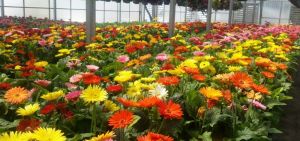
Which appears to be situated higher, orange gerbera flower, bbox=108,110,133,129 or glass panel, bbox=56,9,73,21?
glass panel, bbox=56,9,73,21

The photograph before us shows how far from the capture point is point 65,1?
71.5 ft

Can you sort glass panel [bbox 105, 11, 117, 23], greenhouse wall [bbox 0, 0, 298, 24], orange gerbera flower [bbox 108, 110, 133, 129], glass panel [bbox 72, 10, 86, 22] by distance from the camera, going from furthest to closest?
1. glass panel [bbox 105, 11, 117, 23]
2. glass panel [bbox 72, 10, 86, 22]
3. greenhouse wall [bbox 0, 0, 298, 24]
4. orange gerbera flower [bbox 108, 110, 133, 129]

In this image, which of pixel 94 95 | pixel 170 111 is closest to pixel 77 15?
pixel 94 95

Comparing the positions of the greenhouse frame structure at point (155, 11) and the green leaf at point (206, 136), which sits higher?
the greenhouse frame structure at point (155, 11)

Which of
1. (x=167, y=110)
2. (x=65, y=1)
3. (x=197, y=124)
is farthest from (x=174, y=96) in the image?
(x=65, y=1)

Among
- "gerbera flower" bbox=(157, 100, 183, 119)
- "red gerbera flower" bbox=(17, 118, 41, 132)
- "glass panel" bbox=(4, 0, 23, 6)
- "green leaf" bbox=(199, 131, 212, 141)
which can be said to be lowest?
"green leaf" bbox=(199, 131, 212, 141)

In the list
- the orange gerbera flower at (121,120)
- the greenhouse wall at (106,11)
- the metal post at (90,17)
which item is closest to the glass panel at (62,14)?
the greenhouse wall at (106,11)

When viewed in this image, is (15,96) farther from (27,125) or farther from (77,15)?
(77,15)

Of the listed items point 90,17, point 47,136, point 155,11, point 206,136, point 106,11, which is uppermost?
point 155,11

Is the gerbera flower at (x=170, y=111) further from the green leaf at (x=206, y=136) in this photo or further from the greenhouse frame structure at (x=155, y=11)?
the greenhouse frame structure at (x=155, y=11)

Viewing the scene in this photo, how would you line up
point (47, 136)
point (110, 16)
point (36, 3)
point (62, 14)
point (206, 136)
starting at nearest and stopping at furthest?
1. point (47, 136)
2. point (206, 136)
3. point (36, 3)
4. point (62, 14)
5. point (110, 16)

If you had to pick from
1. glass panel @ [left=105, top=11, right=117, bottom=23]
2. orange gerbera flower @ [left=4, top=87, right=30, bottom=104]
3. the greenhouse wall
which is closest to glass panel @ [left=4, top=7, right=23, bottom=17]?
the greenhouse wall

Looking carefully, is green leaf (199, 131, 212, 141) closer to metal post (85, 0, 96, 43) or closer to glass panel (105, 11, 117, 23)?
metal post (85, 0, 96, 43)

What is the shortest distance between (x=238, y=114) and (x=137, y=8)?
1033 inches
